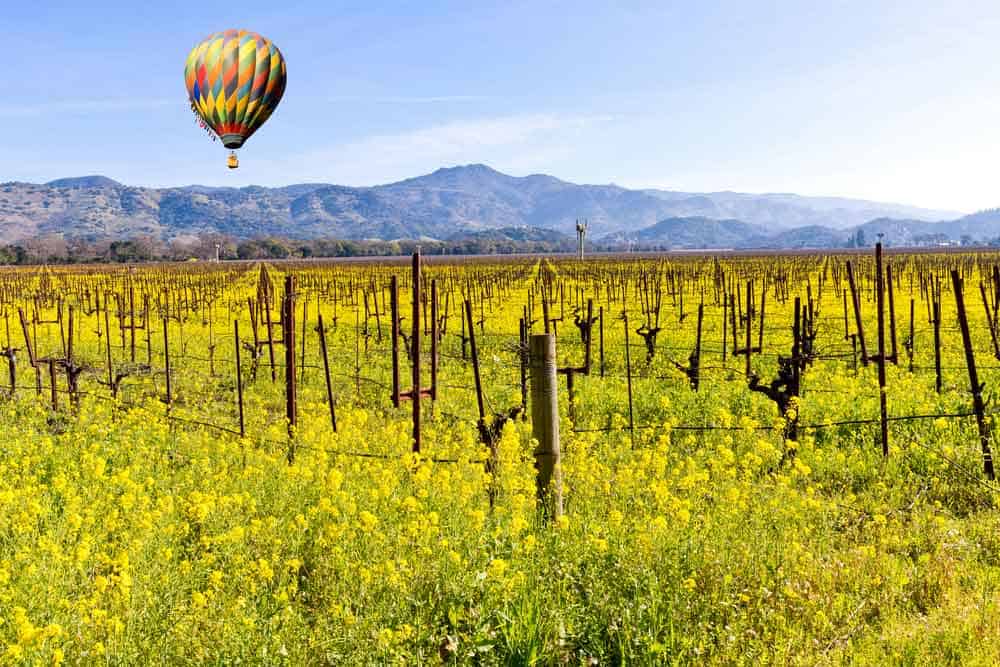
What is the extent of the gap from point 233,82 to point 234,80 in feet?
0.20

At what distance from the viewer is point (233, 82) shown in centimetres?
1912

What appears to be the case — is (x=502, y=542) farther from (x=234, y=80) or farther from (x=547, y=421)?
(x=234, y=80)

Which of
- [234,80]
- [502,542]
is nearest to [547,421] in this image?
[502,542]

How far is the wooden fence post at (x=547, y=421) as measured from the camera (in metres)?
5.53

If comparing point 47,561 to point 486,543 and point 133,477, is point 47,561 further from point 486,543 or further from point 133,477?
point 486,543

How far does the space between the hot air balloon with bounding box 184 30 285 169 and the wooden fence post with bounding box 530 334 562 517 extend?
16439 millimetres

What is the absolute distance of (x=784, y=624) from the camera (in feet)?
14.3

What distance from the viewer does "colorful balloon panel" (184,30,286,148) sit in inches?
746

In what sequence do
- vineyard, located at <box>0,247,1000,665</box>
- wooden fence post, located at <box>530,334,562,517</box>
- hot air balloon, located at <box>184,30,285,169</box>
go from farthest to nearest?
1. hot air balloon, located at <box>184,30,285,169</box>
2. wooden fence post, located at <box>530,334,562,517</box>
3. vineyard, located at <box>0,247,1000,665</box>

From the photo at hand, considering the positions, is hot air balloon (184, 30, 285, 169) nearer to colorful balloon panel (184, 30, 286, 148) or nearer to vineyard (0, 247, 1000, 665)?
colorful balloon panel (184, 30, 286, 148)

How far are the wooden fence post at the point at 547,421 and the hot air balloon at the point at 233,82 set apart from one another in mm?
16439

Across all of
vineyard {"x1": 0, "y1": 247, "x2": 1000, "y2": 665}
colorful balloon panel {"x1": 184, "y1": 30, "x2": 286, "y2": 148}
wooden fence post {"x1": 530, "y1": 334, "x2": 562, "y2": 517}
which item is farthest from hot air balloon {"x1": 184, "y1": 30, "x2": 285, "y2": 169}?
wooden fence post {"x1": 530, "y1": 334, "x2": 562, "y2": 517}

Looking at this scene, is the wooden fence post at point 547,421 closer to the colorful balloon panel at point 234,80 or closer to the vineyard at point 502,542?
the vineyard at point 502,542

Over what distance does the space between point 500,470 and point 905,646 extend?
11.1 ft
